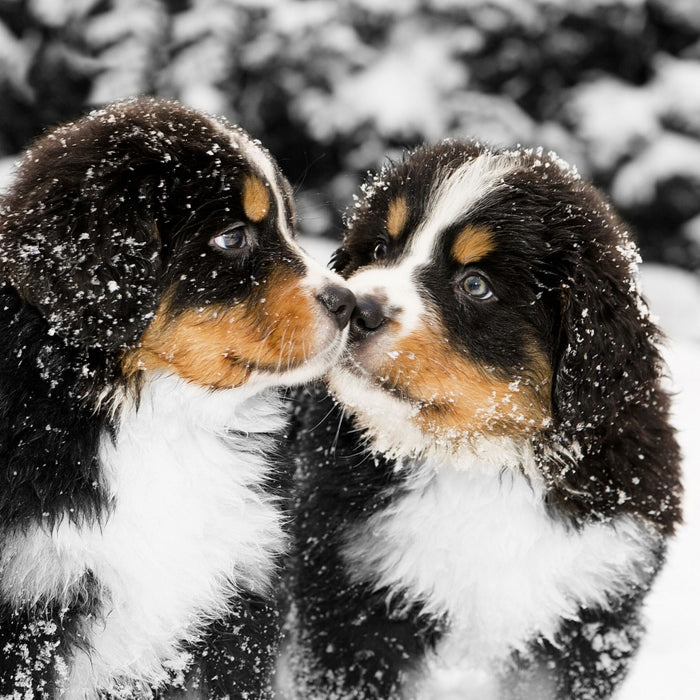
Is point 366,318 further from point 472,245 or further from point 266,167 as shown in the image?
point 266,167

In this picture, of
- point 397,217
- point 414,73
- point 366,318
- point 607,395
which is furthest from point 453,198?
point 414,73

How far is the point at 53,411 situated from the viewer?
241cm

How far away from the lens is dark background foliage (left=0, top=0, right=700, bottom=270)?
640 centimetres

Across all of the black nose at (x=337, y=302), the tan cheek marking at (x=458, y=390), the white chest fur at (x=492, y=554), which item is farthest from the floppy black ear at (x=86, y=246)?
the white chest fur at (x=492, y=554)

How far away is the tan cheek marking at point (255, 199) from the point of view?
8.56 ft

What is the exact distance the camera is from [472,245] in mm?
2793

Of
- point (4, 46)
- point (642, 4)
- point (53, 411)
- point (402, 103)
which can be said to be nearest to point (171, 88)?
point (4, 46)

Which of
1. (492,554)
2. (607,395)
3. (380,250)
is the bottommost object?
(492,554)

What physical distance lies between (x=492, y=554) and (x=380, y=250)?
1036 mm

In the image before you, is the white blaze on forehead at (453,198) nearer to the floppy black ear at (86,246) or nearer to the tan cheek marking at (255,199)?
the tan cheek marking at (255,199)

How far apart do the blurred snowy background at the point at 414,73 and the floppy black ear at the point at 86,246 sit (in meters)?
3.90

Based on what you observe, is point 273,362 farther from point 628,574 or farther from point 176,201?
point 628,574

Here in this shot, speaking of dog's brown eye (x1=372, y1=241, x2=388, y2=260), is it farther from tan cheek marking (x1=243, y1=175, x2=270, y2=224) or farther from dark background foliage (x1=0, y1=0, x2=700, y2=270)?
dark background foliage (x1=0, y1=0, x2=700, y2=270)

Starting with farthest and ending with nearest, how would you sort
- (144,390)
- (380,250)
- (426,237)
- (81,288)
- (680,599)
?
(680,599) → (380,250) → (426,237) → (144,390) → (81,288)
